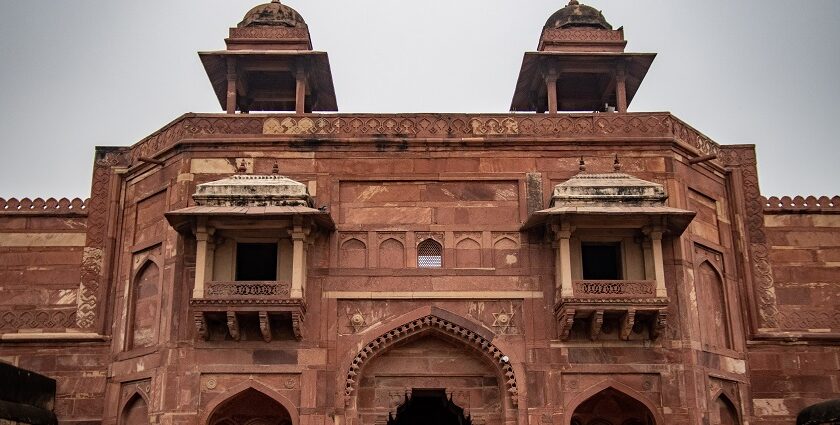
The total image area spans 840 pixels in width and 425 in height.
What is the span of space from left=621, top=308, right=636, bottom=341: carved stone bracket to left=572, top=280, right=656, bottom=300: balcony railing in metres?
0.24

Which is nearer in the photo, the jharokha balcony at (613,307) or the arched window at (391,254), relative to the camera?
the jharokha balcony at (613,307)

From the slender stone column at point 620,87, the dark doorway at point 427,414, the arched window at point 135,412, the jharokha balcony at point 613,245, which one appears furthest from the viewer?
the dark doorway at point 427,414

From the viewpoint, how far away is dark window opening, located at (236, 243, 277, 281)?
14.9m

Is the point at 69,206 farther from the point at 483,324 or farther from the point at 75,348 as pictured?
the point at 483,324

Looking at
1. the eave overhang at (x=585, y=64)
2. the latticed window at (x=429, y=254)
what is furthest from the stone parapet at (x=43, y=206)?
the eave overhang at (x=585, y=64)

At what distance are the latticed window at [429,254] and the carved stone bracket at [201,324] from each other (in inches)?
127

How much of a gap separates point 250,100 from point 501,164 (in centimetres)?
531

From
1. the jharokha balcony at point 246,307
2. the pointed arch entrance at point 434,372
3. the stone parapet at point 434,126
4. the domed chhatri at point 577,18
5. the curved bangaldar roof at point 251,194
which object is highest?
the domed chhatri at point 577,18

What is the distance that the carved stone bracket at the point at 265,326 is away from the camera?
13734 millimetres

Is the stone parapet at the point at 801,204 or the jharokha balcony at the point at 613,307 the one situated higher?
the stone parapet at the point at 801,204

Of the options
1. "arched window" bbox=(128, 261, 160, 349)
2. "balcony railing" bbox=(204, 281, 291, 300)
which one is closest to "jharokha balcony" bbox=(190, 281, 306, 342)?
"balcony railing" bbox=(204, 281, 291, 300)

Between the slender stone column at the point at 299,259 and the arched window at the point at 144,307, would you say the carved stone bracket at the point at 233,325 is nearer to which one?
the slender stone column at the point at 299,259

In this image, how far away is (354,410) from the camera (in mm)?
14047

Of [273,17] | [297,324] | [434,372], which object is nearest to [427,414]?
[434,372]
